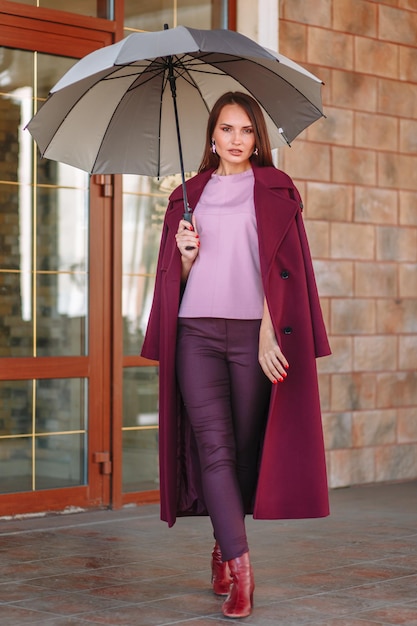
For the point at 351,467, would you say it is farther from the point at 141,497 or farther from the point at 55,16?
the point at 55,16

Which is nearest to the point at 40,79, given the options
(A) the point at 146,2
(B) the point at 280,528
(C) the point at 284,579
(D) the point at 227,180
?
(A) the point at 146,2

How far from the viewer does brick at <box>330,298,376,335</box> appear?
6.06 m

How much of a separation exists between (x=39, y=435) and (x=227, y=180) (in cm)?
200

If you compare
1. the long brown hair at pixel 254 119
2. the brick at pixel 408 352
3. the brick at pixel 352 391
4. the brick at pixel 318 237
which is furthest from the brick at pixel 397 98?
the long brown hair at pixel 254 119

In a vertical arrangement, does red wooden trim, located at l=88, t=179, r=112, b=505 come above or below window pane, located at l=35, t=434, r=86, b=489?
above

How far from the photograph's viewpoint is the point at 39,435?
5.10 metres

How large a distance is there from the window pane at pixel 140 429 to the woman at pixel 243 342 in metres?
1.89

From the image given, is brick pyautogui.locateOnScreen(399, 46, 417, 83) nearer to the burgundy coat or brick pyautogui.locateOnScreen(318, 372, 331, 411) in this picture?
brick pyautogui.locateOnScreen(318, 372, 331, 411)

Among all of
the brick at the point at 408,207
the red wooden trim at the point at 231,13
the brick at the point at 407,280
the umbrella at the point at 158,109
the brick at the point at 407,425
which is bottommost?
the brick at the point at 407,425

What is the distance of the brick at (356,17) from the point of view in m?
6.08

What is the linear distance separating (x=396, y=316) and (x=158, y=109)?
9.18ft

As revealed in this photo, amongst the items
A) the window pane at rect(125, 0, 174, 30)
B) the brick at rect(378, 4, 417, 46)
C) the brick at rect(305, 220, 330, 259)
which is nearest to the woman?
the window pane at rect(125, 0, 174, 30)

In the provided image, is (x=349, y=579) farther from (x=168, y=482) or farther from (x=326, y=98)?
(x=326, y=98)

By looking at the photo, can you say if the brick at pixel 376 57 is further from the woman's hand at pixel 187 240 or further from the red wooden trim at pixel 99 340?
the woman's hand at pixel 187 240
